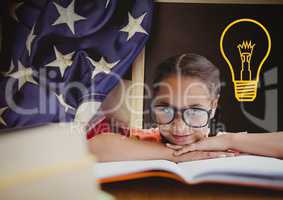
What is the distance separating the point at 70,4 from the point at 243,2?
89cm

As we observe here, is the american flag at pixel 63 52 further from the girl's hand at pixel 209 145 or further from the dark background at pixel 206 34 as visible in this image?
the girl's hand at pixel 209 145

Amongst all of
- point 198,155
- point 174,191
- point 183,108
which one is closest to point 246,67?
point 183,108

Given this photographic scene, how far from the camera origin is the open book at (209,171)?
179 cm

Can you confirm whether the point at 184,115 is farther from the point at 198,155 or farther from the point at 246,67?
the point at 246,67

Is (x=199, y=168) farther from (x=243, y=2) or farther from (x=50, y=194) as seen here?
(x=50, y=194)

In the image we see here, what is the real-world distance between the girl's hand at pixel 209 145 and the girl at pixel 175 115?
0.02m

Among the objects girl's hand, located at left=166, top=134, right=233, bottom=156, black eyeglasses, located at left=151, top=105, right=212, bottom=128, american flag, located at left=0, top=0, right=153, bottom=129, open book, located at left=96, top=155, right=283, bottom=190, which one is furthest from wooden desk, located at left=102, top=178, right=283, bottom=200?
american flag, located at left=0, top=0, right=153, bottom=129

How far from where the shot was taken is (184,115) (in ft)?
5.98

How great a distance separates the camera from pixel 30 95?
1.81m

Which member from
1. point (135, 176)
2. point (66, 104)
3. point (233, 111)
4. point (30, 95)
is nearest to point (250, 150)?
point (233, 111)

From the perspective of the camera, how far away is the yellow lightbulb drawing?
6.04 ft

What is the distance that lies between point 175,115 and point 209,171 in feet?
1.08

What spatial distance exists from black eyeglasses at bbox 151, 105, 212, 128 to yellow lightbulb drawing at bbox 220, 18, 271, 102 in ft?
0.67

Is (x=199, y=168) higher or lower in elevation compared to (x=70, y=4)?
lower
